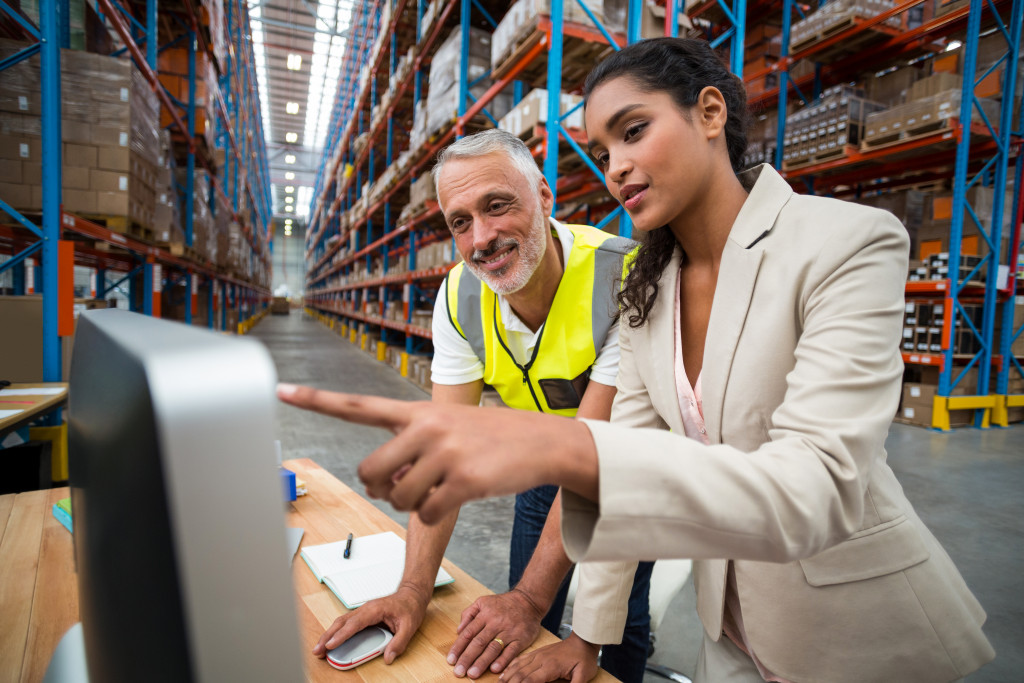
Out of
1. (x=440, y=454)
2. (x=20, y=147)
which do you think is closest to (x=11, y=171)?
(x=20, y=147)

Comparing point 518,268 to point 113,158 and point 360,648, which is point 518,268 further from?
point 113,158

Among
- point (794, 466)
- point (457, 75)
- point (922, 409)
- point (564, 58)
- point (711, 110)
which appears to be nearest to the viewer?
point (794, 466)

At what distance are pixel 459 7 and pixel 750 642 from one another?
6.54 meters

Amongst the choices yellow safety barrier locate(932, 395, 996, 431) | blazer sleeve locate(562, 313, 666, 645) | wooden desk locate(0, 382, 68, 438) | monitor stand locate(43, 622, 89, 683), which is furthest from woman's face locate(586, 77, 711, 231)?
yellow safety barrier locate(932, 395, 996, 431)

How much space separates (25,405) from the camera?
2.53m

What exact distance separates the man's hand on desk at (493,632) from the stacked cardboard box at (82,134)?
4130 mm

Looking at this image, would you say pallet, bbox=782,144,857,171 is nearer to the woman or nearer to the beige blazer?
the woman

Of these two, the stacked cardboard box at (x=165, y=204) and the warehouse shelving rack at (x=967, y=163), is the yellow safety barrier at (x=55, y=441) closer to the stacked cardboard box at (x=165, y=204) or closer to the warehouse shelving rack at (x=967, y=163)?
the stacked cardboard box at (x=165, y=204)

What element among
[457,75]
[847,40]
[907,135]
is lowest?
[907,135]

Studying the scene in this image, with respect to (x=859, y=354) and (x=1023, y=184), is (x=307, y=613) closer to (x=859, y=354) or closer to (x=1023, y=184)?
(x=859, y=354)

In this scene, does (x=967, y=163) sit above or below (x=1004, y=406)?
above

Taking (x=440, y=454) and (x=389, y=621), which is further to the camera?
(x=389, y=621)

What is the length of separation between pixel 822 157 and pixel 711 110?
6213mm

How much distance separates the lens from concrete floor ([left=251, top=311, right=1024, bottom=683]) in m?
2.18
